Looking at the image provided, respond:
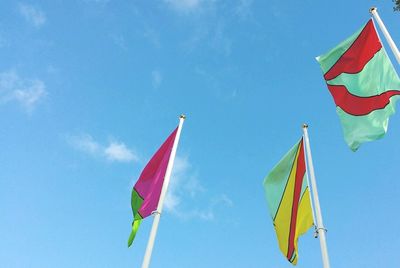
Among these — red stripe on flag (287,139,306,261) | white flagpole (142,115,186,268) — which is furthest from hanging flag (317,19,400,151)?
white flagpole (142,115,186,268)

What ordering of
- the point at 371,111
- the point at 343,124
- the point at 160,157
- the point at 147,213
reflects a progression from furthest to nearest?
1. the point at 160,157
2. the point at 147,213
3. the point at 343,124
4. the point at 371,111

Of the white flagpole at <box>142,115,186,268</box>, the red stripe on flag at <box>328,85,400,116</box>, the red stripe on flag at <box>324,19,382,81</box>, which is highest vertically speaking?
the red stripe on flag at <box>324,19,382,81</box>

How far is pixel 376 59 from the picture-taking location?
1221 cm

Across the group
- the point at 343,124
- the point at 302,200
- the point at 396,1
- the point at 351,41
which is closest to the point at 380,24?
the point at 351,41

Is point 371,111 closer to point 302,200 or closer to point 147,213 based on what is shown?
point 302,200

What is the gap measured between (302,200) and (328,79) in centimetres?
397

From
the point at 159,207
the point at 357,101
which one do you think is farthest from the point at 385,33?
the point at 159,207

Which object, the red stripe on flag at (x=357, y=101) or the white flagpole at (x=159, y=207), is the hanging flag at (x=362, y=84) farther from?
the white flagpole at (x=159, y=207)

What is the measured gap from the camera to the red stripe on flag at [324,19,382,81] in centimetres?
1247

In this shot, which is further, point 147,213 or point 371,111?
point 147,213

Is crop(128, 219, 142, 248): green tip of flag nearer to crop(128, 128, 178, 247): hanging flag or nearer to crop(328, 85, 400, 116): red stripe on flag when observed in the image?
crop(128, 128, 178, 247): hanging flag

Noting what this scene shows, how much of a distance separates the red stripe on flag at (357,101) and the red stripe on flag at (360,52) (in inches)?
23.7

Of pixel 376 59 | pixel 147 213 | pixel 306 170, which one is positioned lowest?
pixel 147 213

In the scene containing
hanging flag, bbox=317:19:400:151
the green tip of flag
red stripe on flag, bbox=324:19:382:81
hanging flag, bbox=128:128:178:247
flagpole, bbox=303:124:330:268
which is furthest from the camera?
the green tip of flag
